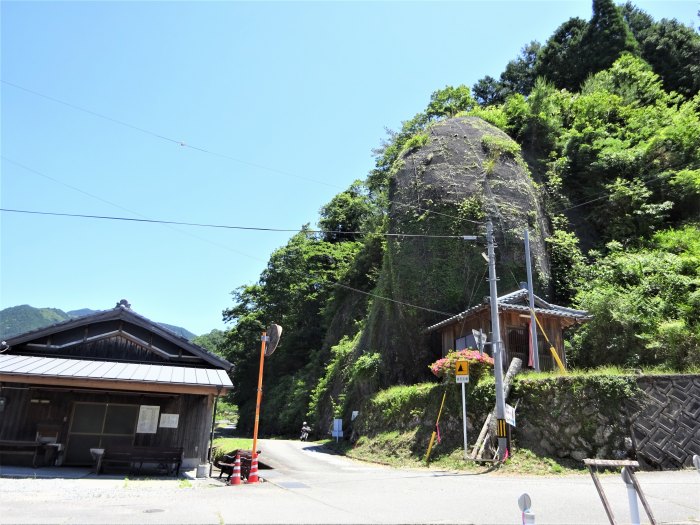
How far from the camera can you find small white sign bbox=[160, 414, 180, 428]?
15.5 meters

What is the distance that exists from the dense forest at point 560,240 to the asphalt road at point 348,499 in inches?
376

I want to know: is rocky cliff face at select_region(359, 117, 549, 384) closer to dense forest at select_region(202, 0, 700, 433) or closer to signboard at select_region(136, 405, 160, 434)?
dense forest at select_region(202, 0, 700, 433)

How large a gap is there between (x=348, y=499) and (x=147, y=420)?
9.75 metres

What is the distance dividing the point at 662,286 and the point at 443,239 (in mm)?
10416

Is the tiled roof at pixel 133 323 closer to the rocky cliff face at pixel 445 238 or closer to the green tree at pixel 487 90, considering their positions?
the rocky cliff face at pixel 445 238

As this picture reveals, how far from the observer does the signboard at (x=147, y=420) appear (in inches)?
607

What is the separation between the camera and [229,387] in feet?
48.0

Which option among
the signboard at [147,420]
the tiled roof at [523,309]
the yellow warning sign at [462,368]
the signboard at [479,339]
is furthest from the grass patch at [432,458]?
the signboard at [147,420]

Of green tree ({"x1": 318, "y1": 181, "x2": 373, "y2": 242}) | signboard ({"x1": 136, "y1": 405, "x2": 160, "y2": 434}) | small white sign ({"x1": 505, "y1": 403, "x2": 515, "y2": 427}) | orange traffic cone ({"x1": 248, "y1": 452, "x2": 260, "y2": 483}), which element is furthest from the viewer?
green tree ({"x1": 318, "y1": 181, "x2": 373, "y2": 242})

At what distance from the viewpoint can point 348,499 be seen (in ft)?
29.0

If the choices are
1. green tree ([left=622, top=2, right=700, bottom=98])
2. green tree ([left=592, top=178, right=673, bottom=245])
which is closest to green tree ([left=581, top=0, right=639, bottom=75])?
green tree ([left=622, top=2, right=700, bottom=98])

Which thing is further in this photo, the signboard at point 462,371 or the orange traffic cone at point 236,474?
the signboard at point 462,371

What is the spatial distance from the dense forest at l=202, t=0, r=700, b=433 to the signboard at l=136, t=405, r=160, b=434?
373 inches

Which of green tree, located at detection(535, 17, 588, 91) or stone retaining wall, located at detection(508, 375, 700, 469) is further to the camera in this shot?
green tree, located at detection(535, 17, 588, 91)
